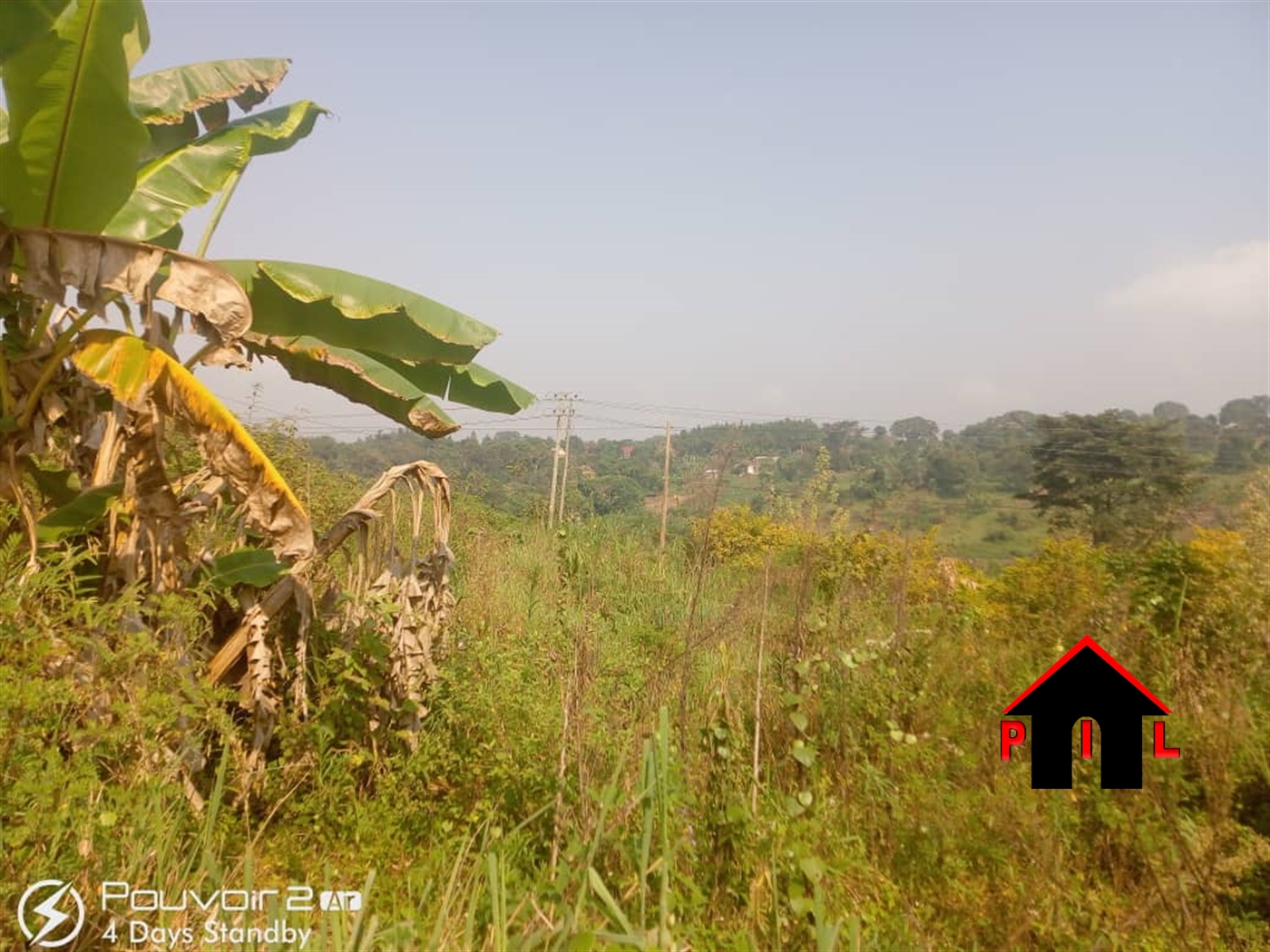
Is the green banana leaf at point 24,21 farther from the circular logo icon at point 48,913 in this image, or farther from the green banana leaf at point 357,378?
the circular logo icon at point 48,913

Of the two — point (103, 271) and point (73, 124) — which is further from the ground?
point (73, 124)

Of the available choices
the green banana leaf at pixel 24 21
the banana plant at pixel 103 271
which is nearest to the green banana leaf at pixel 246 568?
the banana plant at pixel 103 271

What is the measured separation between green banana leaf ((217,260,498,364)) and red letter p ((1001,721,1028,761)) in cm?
376

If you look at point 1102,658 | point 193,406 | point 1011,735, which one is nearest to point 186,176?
point 193,406

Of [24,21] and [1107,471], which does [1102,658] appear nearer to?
[24,21]

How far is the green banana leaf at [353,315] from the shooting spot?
13.9 feet

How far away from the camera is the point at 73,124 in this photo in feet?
10.1

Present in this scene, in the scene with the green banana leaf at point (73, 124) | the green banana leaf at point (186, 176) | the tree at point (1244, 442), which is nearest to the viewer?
the green banana leaf at point (73, 124)

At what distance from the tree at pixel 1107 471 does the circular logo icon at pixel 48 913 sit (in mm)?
12603

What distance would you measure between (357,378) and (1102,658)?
469 cm

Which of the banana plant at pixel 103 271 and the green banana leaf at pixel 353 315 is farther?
the green banana leaf at pixel 353 315

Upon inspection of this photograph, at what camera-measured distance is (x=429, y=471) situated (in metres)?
4.05

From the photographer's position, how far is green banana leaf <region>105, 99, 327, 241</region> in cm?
375

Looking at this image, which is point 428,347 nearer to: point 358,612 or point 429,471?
point 429,471
